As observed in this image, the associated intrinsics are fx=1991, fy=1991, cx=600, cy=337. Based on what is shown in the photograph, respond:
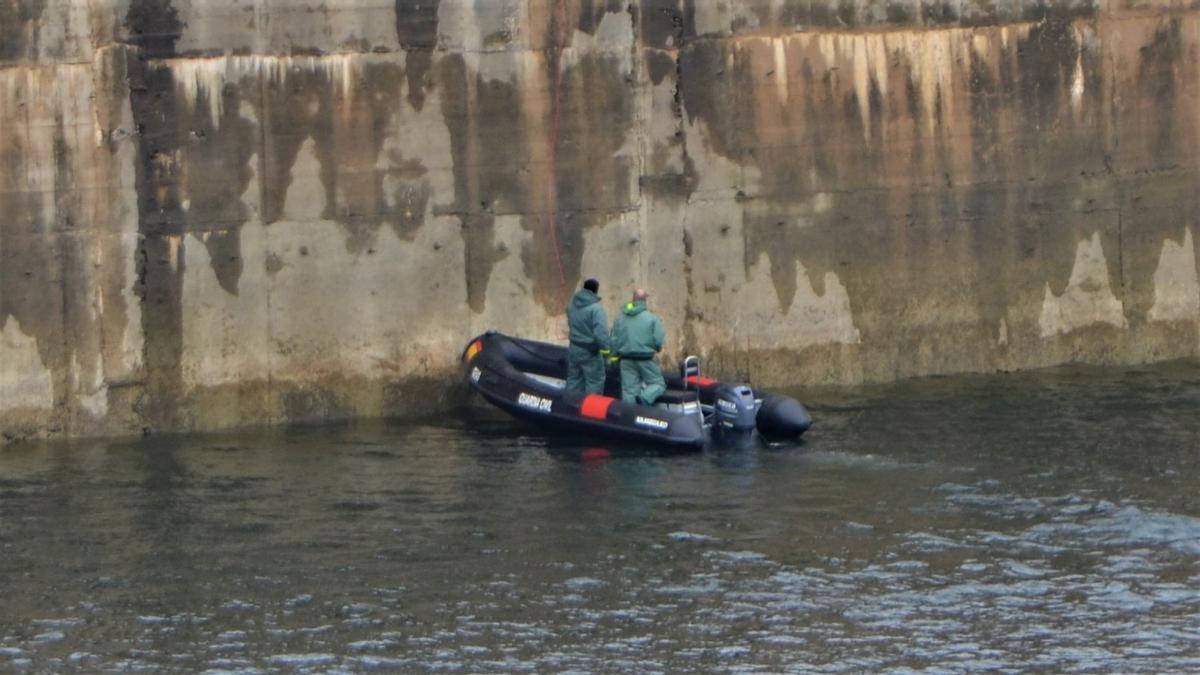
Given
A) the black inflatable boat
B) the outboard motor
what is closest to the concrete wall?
the black inflatable boat

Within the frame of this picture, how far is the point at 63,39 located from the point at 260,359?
3.44m

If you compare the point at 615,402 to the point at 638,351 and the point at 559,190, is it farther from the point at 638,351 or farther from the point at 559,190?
the point at 559,190

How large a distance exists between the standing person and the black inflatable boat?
196 millimetres

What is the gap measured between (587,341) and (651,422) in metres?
1.12

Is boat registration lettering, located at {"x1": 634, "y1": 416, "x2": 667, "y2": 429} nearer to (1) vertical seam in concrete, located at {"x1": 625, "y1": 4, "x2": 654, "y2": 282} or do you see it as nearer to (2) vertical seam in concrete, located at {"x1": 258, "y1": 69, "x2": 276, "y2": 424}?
(1) vertical seam in concrete, located at {"x1": 625, "y1": 4, "x2": 654, "y2": 282}

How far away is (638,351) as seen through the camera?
18.1 m

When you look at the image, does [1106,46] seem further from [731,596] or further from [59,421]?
[59,421]

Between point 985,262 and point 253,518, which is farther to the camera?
point 985,262

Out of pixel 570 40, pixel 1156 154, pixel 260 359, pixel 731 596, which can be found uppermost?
pixel 570 40

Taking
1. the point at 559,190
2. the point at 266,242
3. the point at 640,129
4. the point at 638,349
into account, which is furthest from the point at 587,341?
the point at 266,242

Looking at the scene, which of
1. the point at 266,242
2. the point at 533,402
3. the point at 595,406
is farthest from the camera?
the point at 266,242

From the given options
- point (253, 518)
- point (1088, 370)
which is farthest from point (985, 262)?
point (253, 518)

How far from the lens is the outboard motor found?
18016mm

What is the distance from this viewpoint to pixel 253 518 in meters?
15.8
